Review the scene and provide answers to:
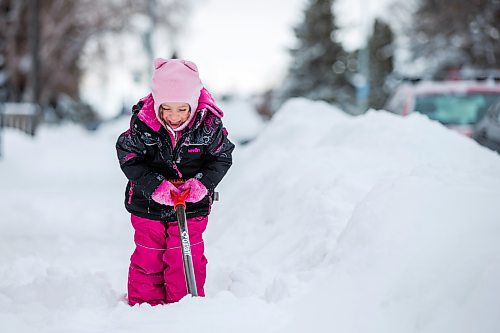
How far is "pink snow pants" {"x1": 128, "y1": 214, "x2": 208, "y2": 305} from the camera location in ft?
12.6

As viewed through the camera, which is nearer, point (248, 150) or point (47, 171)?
point (248, 150)

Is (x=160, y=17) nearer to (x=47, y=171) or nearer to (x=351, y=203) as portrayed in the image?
(x=47, y=171)

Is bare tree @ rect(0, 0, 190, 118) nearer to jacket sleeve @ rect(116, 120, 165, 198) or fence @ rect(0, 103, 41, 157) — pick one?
fence @ rect(0, 103, 41, 157)

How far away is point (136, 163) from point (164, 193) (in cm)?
25

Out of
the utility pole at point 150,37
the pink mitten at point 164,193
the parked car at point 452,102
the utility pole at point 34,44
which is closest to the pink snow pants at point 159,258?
the pink mitten at point 164,193

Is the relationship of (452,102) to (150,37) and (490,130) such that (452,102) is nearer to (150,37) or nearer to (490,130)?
(490,130)

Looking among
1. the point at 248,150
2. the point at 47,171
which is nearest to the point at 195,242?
the point at 248,150

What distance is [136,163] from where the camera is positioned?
3.59 metres

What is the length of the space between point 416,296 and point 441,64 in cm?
3587

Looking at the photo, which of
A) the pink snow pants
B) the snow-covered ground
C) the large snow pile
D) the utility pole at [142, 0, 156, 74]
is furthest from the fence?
the pink snow pants

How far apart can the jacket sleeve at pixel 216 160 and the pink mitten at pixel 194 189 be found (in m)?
0.04

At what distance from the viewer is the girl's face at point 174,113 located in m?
3.53

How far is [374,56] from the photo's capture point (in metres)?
46.4

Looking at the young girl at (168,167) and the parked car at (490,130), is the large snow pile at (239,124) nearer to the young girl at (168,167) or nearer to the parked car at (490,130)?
the parked car at (490,130)
